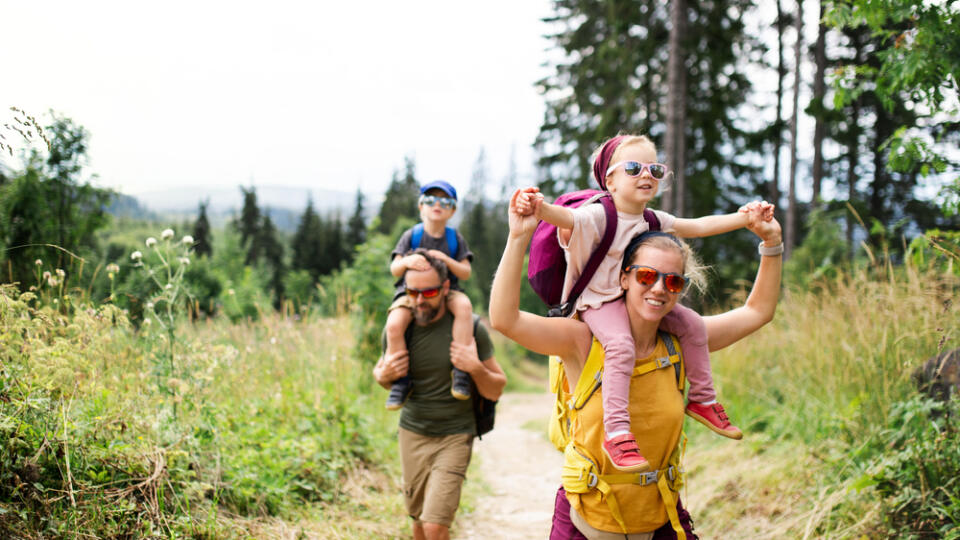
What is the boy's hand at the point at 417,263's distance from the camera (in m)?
3.92

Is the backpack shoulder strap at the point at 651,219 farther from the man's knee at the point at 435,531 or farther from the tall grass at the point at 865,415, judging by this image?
the man's knee at the point at 435,531

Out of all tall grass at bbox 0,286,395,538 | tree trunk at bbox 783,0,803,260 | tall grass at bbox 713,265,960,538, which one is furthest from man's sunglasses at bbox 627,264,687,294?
tree trunk at bbox 783,0,803,260

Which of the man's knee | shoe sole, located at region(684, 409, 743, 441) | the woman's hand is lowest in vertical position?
the man's knee

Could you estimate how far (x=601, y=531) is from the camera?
229cm

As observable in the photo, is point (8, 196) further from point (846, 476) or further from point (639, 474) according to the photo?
point (846, 476)

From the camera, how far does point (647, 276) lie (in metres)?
2.21

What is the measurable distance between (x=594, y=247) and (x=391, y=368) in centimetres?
198

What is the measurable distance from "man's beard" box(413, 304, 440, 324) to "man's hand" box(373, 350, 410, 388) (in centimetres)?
23

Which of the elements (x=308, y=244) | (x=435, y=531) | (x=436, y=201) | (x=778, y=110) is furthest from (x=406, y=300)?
(x=778, y=110)

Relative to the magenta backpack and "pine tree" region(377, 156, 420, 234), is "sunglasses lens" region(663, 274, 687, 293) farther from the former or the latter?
"pine tree" region(377, 156, 420, 234)

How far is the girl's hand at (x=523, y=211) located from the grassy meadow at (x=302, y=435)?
6.95ft

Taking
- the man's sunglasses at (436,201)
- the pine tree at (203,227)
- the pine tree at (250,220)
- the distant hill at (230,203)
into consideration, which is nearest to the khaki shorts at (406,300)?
the man's sunglasses at (436,201)

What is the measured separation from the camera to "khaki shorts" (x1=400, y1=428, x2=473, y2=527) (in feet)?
12.0

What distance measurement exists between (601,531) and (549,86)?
2260cm
